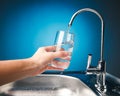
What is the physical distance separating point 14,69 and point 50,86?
Answer: 0.63 metres

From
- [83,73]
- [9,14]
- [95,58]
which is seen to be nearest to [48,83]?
[83,73]

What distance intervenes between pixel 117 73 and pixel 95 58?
162 millimetres

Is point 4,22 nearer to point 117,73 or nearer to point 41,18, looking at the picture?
point 41,18

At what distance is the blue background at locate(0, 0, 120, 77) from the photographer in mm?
1520

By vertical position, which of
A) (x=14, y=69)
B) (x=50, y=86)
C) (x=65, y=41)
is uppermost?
(x=65, y=41)

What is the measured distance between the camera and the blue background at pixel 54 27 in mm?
1520

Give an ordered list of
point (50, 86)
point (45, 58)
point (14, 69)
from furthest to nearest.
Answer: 1. point (50, 86)
2. point (45, 58)
3. point (14, 69)

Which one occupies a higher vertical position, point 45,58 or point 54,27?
point 54,27

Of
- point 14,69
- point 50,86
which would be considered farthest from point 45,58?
point 50,86

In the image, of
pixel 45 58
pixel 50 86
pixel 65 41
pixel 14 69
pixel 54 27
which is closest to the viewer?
pixel 14 69

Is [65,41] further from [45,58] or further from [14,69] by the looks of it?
[14,69]

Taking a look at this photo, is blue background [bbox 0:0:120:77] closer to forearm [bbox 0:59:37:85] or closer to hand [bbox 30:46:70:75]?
hand [bbox 30:46:70:75]

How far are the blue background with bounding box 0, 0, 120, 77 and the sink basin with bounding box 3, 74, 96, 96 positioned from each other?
17 centimetres

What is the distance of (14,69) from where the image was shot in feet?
2.71
